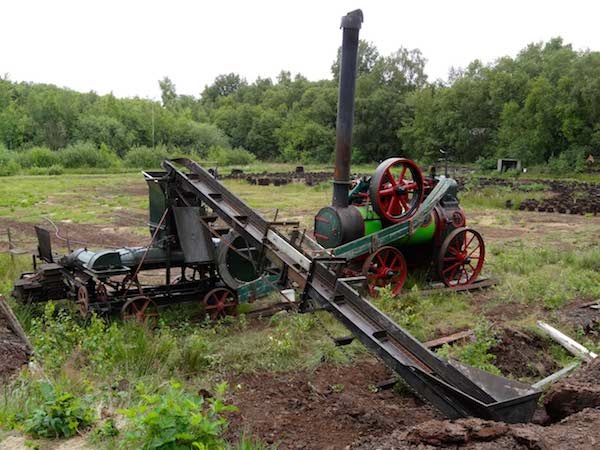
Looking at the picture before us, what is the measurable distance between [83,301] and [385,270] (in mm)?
4399

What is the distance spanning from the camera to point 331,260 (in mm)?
5367

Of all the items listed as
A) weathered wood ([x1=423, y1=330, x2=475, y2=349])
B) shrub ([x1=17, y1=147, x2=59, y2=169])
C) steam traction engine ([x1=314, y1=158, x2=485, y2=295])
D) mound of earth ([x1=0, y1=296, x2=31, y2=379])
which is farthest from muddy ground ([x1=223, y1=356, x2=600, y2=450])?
shrub ([x1=17, y1=147, x2=59, y2=169])

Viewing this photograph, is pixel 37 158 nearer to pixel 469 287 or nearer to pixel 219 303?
pixel 219 303

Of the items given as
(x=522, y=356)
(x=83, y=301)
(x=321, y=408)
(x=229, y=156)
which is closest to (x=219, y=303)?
(x=83, y=301)

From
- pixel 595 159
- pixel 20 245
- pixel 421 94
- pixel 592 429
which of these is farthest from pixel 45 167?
pixel 592 429

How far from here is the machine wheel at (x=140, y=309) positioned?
7355mm

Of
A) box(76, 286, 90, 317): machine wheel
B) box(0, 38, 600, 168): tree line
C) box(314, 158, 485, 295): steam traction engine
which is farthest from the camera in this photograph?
box(0, 38, 600, 168): tree line

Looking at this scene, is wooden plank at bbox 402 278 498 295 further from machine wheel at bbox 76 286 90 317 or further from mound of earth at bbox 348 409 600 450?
mound of earth at bbox 348 409 600 450

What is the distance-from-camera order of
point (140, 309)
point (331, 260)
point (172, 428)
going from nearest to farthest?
point (172, 428)
point (331, 260)
point (140, 309)

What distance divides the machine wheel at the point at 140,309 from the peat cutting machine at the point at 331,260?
0.01m

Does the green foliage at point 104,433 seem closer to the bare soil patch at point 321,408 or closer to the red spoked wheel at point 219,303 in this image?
the bare soil patch at point 321,408

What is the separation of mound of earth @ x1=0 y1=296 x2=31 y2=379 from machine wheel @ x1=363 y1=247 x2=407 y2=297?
468 cm

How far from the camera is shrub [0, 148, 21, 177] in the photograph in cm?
3804

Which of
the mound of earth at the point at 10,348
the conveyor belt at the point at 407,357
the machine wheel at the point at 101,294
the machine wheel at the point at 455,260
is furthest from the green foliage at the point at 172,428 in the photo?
the machine wheel at the point at 455,260
